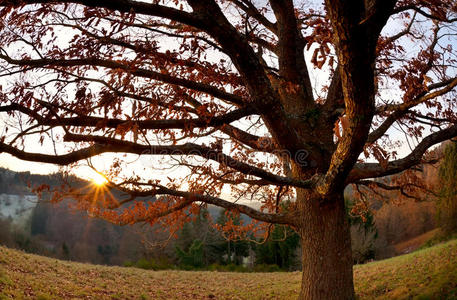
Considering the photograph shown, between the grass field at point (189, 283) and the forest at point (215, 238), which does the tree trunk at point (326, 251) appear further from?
the forest at point (215, 238)

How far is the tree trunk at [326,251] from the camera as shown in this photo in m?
5.14

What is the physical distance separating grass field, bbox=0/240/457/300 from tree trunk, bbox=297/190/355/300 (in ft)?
11.2

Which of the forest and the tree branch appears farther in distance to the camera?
the forest

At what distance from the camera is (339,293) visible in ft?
16.8

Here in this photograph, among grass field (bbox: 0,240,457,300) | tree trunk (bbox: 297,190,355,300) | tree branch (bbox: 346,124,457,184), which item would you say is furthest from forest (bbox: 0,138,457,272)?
tree branch (bbox: 346,124,457,184)

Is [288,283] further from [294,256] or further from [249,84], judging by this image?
[294,256]

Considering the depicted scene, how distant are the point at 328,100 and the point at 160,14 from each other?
11.9ft

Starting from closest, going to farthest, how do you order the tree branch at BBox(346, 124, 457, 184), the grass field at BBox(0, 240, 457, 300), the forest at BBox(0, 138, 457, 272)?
the tree branch at BBox(346, 124, 457, 184)
the grass field at BBox(0, 240, 457, 300)
the forest at BBox(0, 138, 457, 272)

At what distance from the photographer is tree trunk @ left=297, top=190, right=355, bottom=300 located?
203 inches

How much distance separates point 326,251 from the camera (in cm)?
521

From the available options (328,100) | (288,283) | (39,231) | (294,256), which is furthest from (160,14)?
(39,231)

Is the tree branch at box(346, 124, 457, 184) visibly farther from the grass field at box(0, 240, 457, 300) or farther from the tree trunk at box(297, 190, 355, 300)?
the grass field at box(0, 240, 457, 300)

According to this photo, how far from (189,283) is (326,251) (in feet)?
40.0

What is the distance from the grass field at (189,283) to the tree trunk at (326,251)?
3.42 metres
